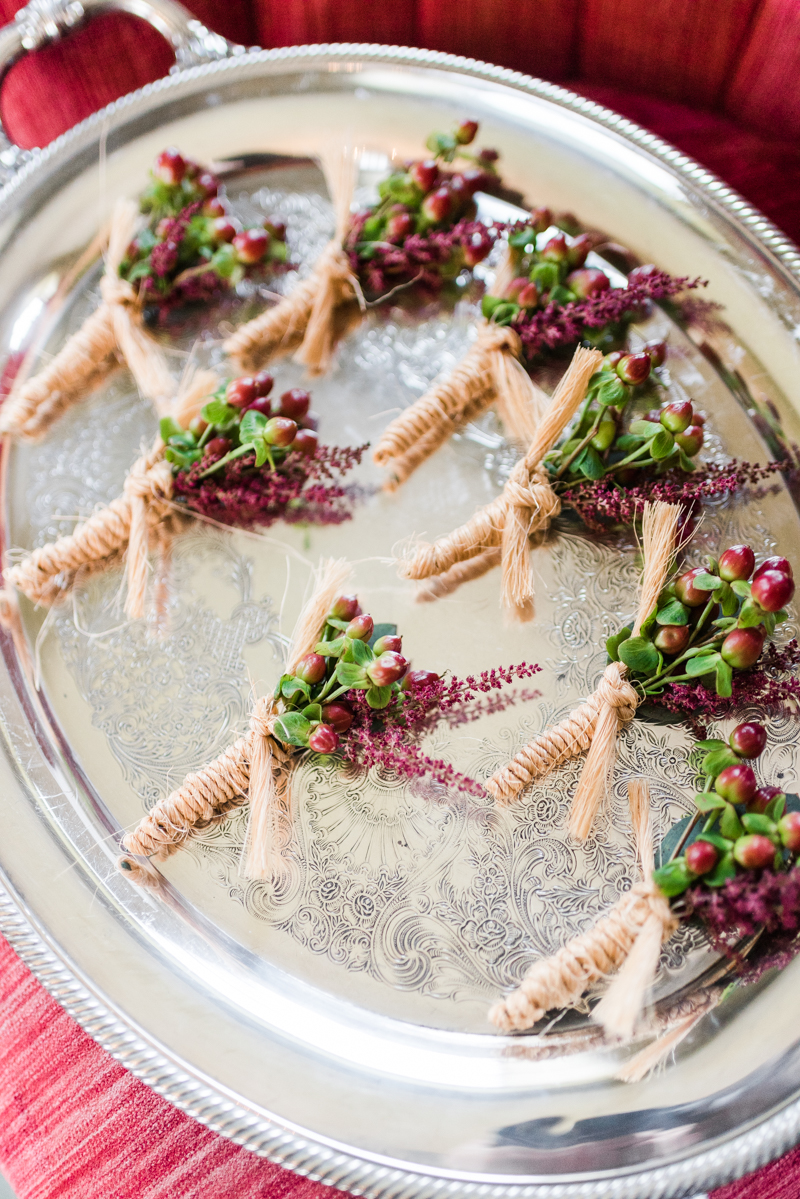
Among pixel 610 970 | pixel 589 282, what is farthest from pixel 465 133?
pixel 610 970

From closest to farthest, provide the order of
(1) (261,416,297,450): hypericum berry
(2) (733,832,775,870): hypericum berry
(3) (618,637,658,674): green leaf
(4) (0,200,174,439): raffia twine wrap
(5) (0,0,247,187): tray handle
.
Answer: (2) (733,832,775,870): hypericum berry, (3) (618,637,658,674): green leaf, (1) (261,416,297,450): hypericum berry, (4) (0,200,174,439): raffia twine wrap, (5) (0,0,247,187): tray handle

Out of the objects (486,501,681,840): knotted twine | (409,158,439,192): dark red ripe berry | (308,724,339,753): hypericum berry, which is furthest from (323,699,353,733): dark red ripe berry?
(409,158,439,192): dark red ripe berry

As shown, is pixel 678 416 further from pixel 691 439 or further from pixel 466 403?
pixel 466 403

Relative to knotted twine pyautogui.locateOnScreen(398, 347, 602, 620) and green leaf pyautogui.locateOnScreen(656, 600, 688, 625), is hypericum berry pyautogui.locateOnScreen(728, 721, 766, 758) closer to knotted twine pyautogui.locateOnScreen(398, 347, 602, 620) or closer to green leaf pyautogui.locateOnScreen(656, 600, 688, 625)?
green leaf pyautogui.locateOnScreen(656, 600, 688, 625)

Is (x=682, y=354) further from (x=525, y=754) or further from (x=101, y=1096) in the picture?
(x=101, y=1096)

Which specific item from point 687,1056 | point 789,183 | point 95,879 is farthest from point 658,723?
point 789,183

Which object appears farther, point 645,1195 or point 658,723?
point 658,723

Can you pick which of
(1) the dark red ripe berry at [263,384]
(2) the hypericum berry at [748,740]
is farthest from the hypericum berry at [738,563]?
(1) the dark red ripe berry at [263,384]
